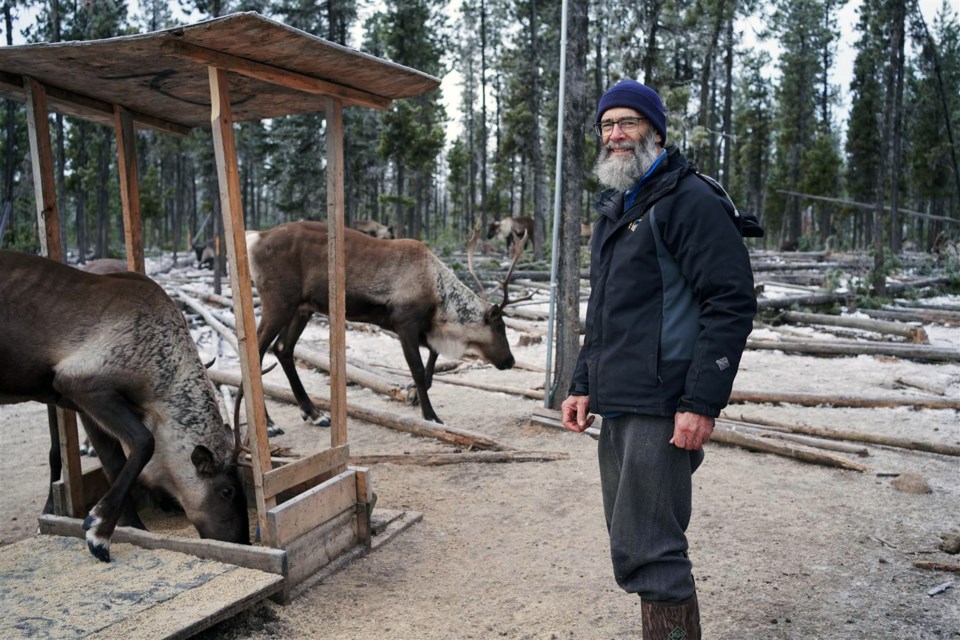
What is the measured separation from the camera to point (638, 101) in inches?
109

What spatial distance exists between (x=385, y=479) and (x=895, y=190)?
51.6 ft

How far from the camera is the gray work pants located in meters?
2.61

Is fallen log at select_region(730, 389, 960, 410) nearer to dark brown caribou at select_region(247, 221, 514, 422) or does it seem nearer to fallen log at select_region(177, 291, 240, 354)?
dark brown caribou at select_region(247, 221, 514, 422)

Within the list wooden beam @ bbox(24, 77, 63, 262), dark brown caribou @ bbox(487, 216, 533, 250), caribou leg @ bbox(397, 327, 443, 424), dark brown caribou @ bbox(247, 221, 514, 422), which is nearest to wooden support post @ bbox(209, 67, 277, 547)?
wooden beam @ bbox(24, 77, 63, 262)

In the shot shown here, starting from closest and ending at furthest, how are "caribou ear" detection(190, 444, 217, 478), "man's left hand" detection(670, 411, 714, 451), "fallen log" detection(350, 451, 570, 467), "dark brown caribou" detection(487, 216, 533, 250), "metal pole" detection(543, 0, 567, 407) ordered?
1. "man's left hand" detection(670, 411, 714, 451)
2. "caribou ear" detection(190, 444, 217, 478)
3. "fallen log" detection(350, 451, 570, 467)
4. "metal pole" detection(543, 0, 567, 407)
5. "dark brown caribou" detection(487, 216, 533, 250)

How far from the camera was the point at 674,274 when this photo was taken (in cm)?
264

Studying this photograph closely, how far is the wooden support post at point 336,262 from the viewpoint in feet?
14.6

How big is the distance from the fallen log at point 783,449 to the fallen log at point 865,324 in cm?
631

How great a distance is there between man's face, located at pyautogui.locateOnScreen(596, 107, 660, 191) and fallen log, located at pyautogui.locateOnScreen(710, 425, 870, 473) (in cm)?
406

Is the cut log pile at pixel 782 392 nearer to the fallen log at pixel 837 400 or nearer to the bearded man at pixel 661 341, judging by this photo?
the fallen log at pixel 837 400

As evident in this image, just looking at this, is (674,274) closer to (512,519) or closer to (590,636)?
(590,636)

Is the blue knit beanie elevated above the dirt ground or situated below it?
above

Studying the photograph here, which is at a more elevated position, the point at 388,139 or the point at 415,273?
the point at 388,139

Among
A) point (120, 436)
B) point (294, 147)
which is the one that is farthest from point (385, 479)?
point (294, 147)
